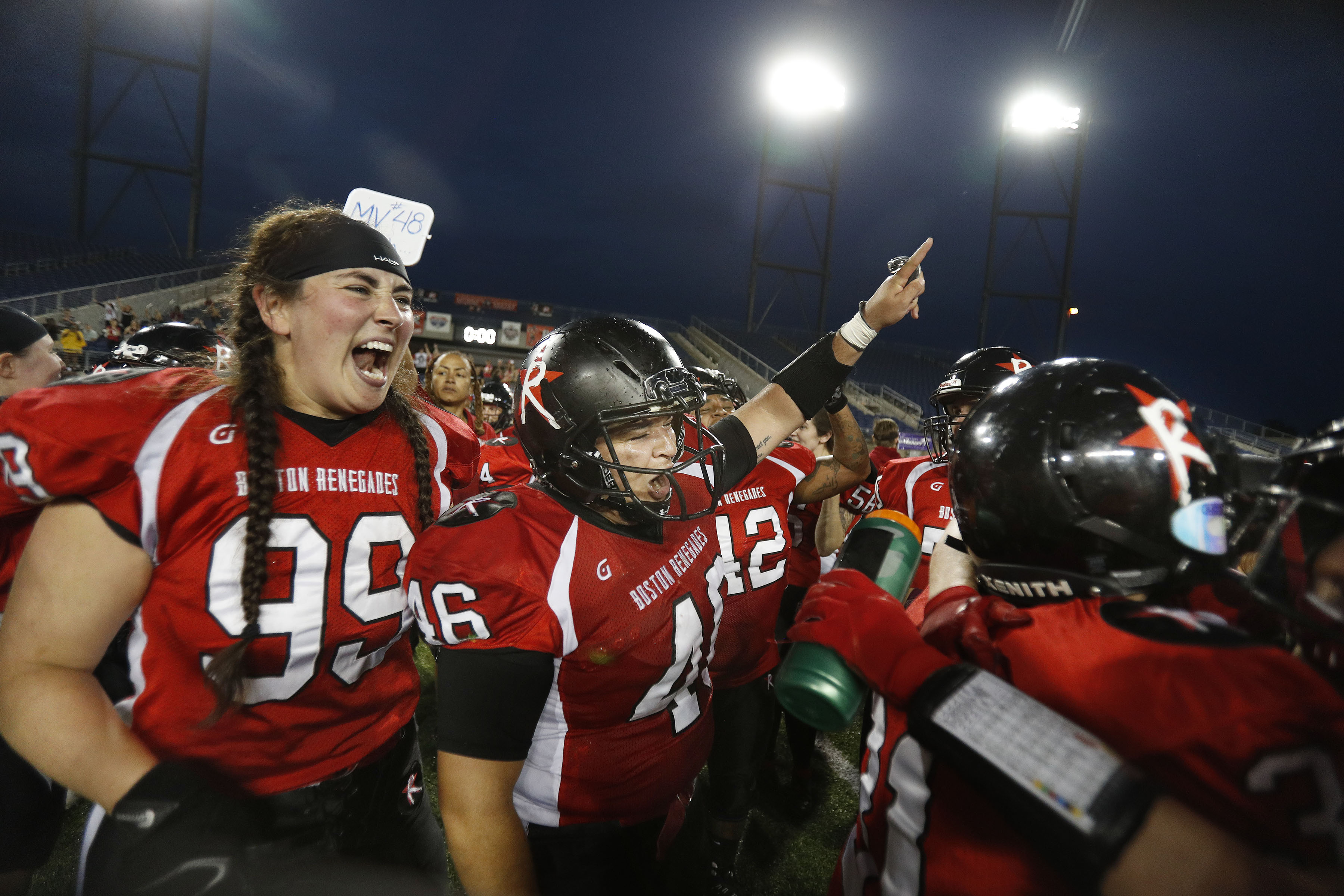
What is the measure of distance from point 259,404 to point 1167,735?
2.18m

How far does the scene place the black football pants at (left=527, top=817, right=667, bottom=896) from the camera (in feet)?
5.79

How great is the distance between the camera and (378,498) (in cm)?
195

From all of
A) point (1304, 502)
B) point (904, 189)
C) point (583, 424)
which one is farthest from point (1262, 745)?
point (904, 189)

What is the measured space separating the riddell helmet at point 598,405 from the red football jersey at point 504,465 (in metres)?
2.54

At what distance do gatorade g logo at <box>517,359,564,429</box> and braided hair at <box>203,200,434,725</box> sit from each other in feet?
1.22

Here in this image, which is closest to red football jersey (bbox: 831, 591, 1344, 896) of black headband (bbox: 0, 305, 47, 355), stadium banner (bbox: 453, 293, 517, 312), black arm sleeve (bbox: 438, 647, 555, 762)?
black arm sleeve (bbox: 438, 647, 555, 762)

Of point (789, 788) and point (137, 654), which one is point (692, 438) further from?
point (789, 788)

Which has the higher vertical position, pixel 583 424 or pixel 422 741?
pixel 583 424

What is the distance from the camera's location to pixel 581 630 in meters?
1.71

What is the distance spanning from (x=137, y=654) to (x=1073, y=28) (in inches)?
1151

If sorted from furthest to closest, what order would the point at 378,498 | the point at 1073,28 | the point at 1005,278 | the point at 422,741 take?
the point at 1005,278
the point at 1073,28
the point at 422,741
the point at 378,498

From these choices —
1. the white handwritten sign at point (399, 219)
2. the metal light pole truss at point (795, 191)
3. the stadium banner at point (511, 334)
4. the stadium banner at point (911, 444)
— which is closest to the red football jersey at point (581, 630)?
the white handwritten sign at point (399, 219)

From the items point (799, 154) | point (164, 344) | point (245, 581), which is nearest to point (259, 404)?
point (245, 581)

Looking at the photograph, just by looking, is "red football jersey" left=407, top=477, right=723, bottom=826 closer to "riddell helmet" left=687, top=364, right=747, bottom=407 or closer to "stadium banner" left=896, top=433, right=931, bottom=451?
"riddell helmet" left=687, top=364, right=747, bottom=407
